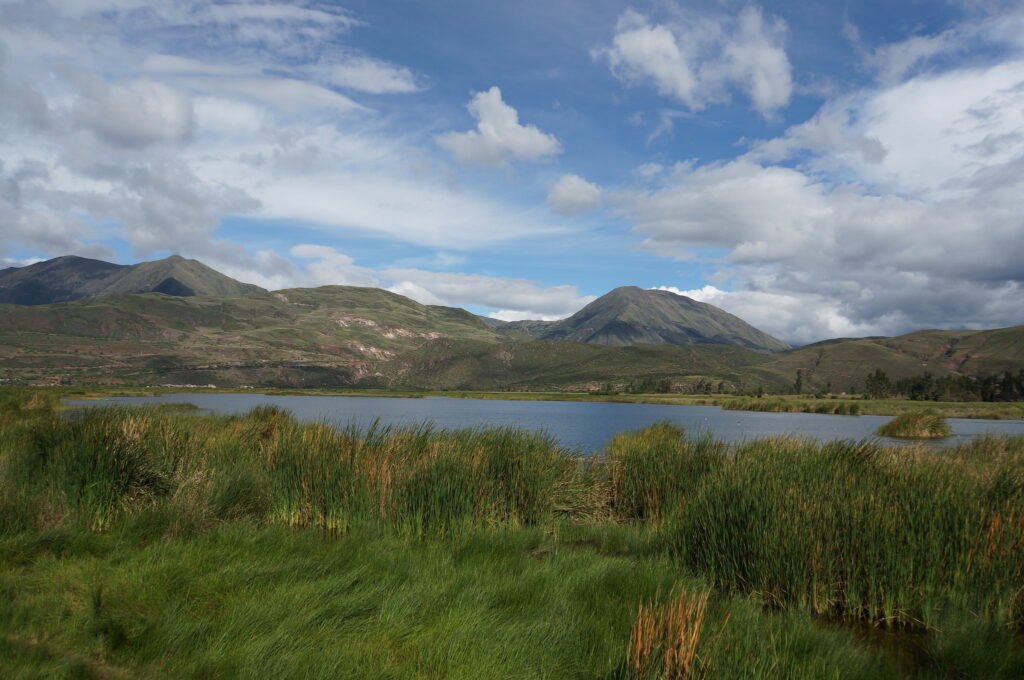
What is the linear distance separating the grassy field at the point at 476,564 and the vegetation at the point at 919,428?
33.1m

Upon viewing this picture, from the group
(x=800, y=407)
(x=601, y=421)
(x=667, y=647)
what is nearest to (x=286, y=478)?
(x=667, y=647)

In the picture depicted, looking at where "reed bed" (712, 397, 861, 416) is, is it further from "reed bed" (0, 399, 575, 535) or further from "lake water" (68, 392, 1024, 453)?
"reed bed" (0, 399, 575, 535)

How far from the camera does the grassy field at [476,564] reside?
410 centimetres

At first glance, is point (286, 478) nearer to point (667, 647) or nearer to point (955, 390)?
point (667, 647)

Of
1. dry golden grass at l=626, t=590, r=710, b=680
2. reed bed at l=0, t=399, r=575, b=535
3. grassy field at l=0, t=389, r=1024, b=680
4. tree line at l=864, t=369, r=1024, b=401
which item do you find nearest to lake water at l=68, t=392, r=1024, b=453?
reed bed at l=0, t=399, r=575, b=535

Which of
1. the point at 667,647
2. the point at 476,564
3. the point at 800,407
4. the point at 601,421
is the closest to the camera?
the point at 667,647

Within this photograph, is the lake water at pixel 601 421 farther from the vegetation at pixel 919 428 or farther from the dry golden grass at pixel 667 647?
the dry golden grass at pixel 667 647

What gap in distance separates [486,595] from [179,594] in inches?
108

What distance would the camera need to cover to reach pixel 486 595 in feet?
17.3

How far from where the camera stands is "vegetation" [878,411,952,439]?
3656 cm

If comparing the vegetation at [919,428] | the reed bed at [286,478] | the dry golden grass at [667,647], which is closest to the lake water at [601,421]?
the vegetation at [919,428]

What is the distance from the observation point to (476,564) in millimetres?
6223

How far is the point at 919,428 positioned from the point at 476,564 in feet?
136

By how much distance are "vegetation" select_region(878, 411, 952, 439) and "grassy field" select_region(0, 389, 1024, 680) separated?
1304 inches
